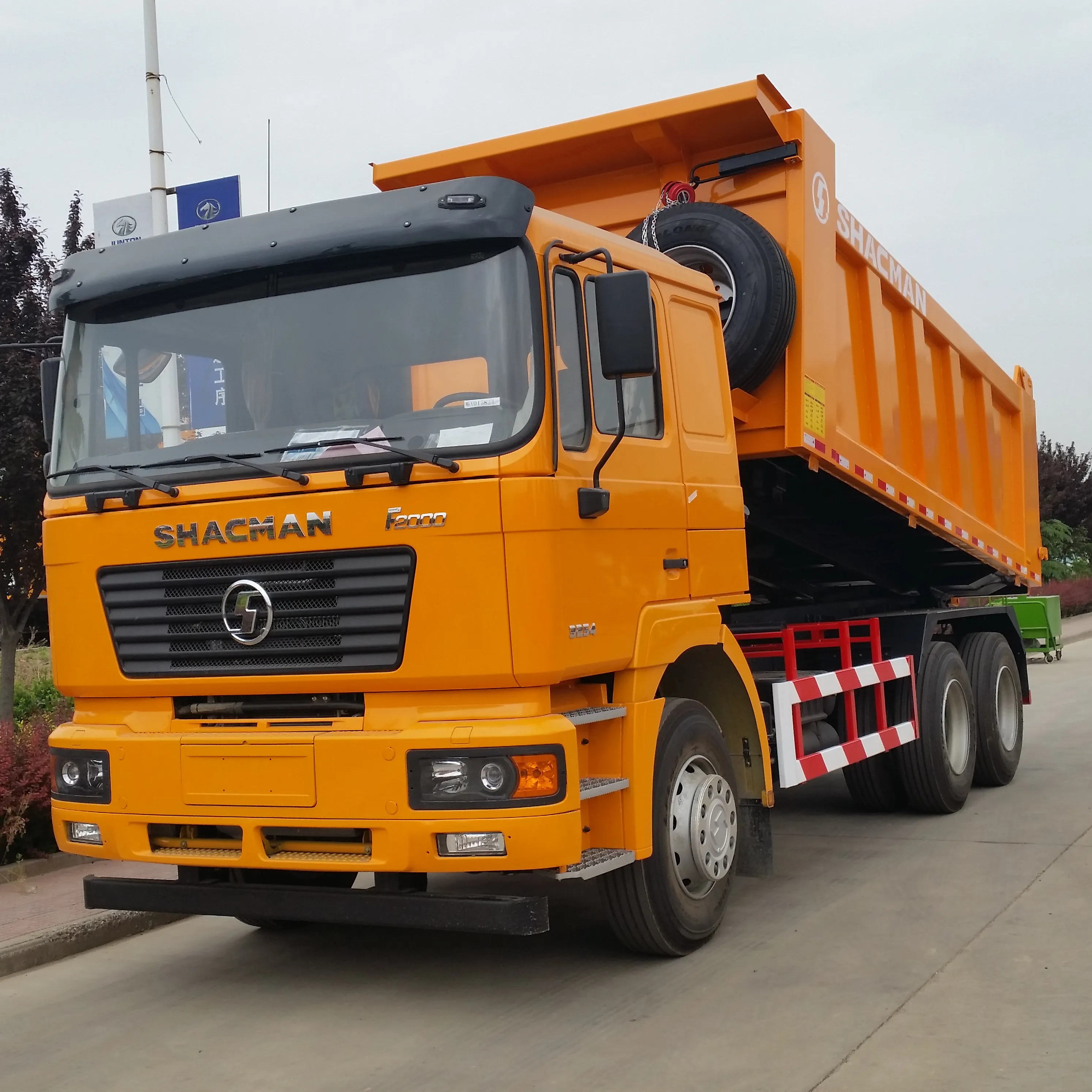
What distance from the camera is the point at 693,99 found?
655cm

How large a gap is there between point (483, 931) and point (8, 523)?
7.09 metres

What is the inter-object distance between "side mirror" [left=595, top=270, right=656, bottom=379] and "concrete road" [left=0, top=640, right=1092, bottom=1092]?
2264 millimetres

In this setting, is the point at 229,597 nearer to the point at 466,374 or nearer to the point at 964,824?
the point at 466,374

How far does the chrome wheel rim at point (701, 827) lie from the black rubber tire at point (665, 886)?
0.14ft

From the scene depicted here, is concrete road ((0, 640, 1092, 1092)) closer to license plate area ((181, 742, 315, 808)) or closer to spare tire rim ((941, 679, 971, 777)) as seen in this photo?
license plate area ((181, 742, 315, 808))

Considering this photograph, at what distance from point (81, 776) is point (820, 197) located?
14.6 ft

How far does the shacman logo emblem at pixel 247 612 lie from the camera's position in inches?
188

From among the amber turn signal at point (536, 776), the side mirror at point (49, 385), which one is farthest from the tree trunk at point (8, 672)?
the amber turn signal at point (536, 776)

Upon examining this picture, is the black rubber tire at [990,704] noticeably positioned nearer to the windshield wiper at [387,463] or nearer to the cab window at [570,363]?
the cab window at [570,363]

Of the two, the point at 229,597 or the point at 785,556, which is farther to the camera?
the point at 785,556

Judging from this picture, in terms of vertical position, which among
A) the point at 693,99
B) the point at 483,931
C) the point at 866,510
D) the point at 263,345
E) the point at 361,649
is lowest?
the point at 483,931

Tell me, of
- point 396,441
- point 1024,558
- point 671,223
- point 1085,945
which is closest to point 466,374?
point 396,441

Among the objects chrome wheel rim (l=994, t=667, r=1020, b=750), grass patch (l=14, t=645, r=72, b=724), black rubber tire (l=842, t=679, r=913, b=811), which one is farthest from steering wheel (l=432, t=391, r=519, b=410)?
grass patch (l=14, t=645, r=72, b=724)

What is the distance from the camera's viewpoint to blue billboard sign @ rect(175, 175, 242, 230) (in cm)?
1023
